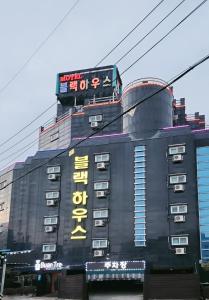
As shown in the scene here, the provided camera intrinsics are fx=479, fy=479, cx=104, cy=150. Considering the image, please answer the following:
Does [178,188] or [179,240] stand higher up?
[178,188]

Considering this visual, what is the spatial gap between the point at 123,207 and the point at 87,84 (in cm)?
3452

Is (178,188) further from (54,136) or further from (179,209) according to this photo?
(54,136)

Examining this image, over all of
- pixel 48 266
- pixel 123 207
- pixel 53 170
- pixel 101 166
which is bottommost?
pixel 48 266

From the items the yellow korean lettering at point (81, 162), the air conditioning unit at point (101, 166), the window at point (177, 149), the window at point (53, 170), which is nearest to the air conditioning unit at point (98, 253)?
the air conditioning unit at point (101, 166)

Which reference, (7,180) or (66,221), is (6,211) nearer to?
(7,180)

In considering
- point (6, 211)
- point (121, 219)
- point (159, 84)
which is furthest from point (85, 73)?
point (121, 219)

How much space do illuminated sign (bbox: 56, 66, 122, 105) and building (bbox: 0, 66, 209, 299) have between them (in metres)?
18.0

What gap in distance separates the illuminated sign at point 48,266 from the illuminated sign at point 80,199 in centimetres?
432

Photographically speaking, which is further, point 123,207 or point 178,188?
point 123,207

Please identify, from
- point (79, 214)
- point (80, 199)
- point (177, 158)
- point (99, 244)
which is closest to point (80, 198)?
point (80, 199)

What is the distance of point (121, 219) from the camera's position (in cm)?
6656

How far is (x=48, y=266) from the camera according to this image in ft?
226

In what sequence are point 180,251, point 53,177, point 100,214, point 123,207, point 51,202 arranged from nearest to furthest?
point 180,251 < point 123,207 < point 100,214 < point 51,202 < point 53,177

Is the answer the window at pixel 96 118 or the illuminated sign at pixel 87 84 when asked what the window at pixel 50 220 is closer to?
the window at pixel 96 118
